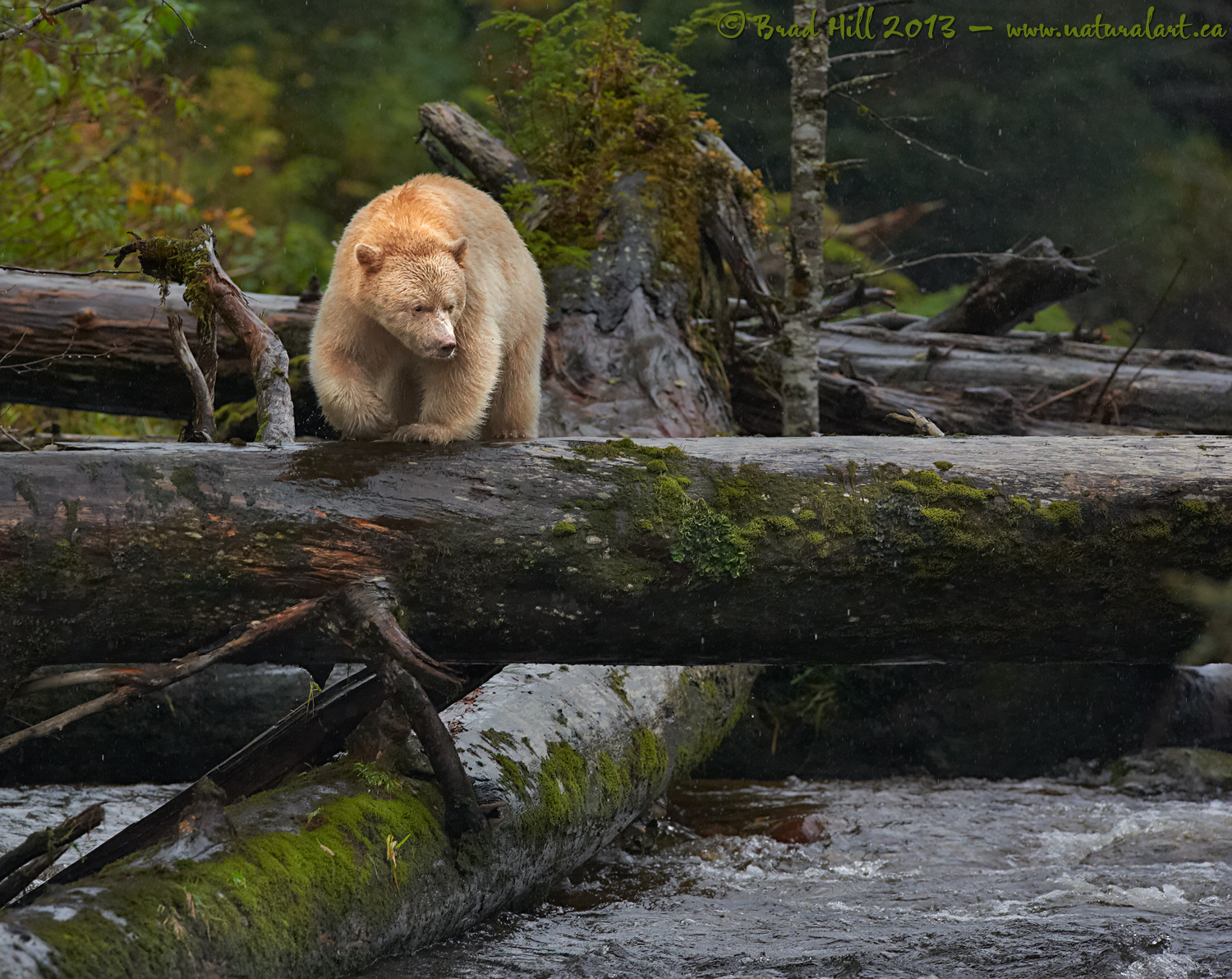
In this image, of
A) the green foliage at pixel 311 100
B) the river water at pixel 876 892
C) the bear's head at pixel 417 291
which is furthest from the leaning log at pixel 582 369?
the green foliage at pixel 311 100

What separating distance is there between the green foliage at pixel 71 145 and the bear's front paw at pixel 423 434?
16.8 ft

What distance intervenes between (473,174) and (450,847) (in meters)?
6.50

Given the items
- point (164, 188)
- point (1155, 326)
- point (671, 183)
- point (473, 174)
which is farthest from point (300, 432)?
point (1155, 326)

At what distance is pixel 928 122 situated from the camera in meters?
17.5

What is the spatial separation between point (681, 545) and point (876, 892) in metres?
1.67


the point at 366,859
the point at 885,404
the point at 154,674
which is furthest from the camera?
the point at 885,404

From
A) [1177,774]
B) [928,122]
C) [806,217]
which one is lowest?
[1177,774]

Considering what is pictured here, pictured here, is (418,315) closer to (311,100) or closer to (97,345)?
(97,345)

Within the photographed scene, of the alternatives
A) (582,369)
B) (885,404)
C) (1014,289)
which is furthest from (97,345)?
(1014,289)

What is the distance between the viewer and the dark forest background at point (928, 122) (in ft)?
52.9

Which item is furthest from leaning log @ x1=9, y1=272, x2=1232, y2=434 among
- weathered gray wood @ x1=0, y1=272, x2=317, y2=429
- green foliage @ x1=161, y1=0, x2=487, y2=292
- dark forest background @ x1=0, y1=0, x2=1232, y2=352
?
dark forest background @ x1=0, y1=0, x2=1232, y2=352

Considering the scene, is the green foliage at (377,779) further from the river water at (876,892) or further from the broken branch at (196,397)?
the broken branch at (196,397)

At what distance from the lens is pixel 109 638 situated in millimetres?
2811

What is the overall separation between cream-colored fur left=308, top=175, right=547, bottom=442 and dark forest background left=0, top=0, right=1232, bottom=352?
39.6ft
